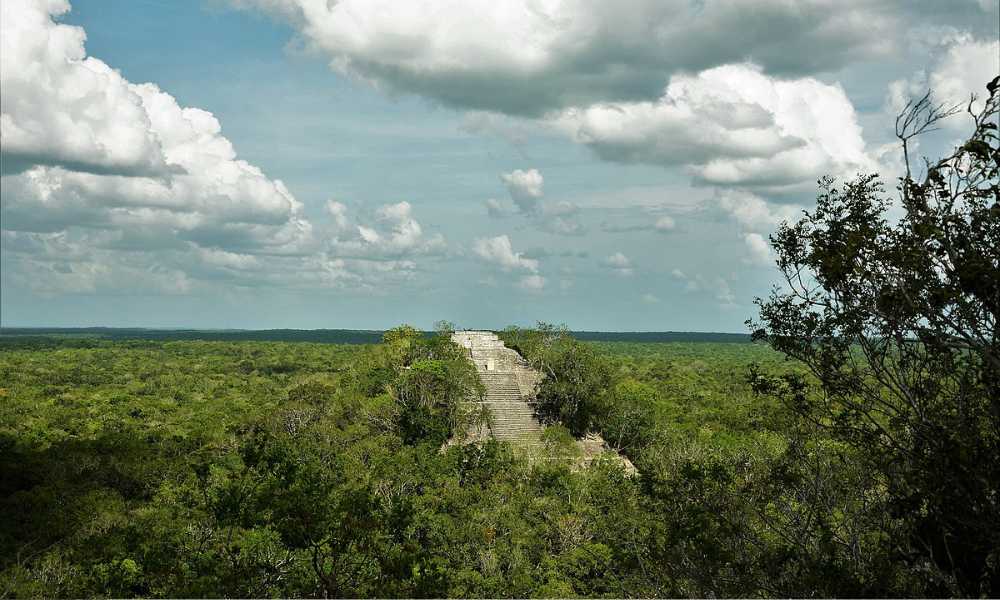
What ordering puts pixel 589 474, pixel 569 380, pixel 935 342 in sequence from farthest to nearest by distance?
pixel 569 380, pixel 589 474, pixel 935 342

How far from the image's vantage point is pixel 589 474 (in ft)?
105

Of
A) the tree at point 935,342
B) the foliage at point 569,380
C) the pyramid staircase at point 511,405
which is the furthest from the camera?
the foliage at point 569,380

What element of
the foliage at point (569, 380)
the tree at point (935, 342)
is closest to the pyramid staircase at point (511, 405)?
the foliage at point (569, 380)

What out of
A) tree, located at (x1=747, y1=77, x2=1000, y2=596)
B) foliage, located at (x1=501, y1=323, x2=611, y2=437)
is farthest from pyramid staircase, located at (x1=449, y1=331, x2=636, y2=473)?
tree, located at (x1=747, y1=77, x2=1000, y2=596)

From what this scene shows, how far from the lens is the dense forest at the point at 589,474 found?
9.12 metres

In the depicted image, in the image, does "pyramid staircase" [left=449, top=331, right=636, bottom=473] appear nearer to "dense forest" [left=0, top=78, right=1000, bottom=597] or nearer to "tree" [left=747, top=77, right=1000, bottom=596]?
"dense forest" [left=0, top=78, right=1000, bottom=597]

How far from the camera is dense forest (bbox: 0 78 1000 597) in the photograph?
9125 mm

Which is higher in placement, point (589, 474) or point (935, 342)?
point (935, 342)

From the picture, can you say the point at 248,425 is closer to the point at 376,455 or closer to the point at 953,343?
the point at 376,455

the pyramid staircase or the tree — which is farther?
the pyramid staircase

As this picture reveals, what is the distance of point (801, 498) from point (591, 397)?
26.5 m

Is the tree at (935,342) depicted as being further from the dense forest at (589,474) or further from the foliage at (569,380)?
the foliage at (569,380)

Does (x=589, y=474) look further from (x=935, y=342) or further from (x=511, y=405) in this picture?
(x=935, y=342)

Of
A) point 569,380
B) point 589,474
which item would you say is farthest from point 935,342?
point 569,380
